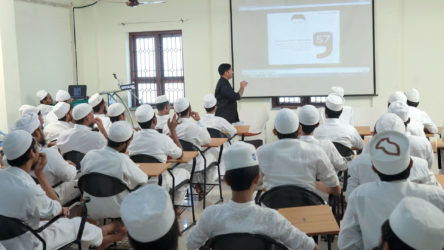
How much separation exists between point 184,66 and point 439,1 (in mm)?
4886

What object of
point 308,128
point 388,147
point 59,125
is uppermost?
point 388,147

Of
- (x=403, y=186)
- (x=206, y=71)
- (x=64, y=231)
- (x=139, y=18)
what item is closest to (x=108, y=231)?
(x=64, y=231)

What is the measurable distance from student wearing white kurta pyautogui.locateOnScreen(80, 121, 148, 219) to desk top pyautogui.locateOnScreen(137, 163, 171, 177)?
6.2 inches

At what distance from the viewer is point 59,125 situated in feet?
20.8

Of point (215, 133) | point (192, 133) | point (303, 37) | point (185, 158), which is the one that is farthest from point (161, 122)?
point (303, 37)

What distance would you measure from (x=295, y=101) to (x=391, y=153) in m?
7.63

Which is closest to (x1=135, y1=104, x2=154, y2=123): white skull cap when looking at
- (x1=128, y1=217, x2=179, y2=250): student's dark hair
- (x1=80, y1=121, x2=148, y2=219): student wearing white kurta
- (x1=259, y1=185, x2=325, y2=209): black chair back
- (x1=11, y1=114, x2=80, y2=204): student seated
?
(x1=11, y1=114, x2=80, y2=204): student seated

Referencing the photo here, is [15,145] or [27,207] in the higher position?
[15,145]

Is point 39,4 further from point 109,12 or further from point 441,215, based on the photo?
point 441,215

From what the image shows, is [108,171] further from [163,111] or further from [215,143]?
[163,111]

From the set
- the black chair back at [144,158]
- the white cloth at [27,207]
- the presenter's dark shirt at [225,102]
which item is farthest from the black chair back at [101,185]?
the presenter's dark shirt at [225,102]

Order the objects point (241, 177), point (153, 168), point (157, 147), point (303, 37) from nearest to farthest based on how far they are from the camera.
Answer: point (241, 177) → point (153, 168) → point (157, 147) → point (303, 37)

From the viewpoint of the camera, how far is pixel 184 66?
10172 mm

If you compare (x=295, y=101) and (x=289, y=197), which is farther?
(x=295, y=101)
